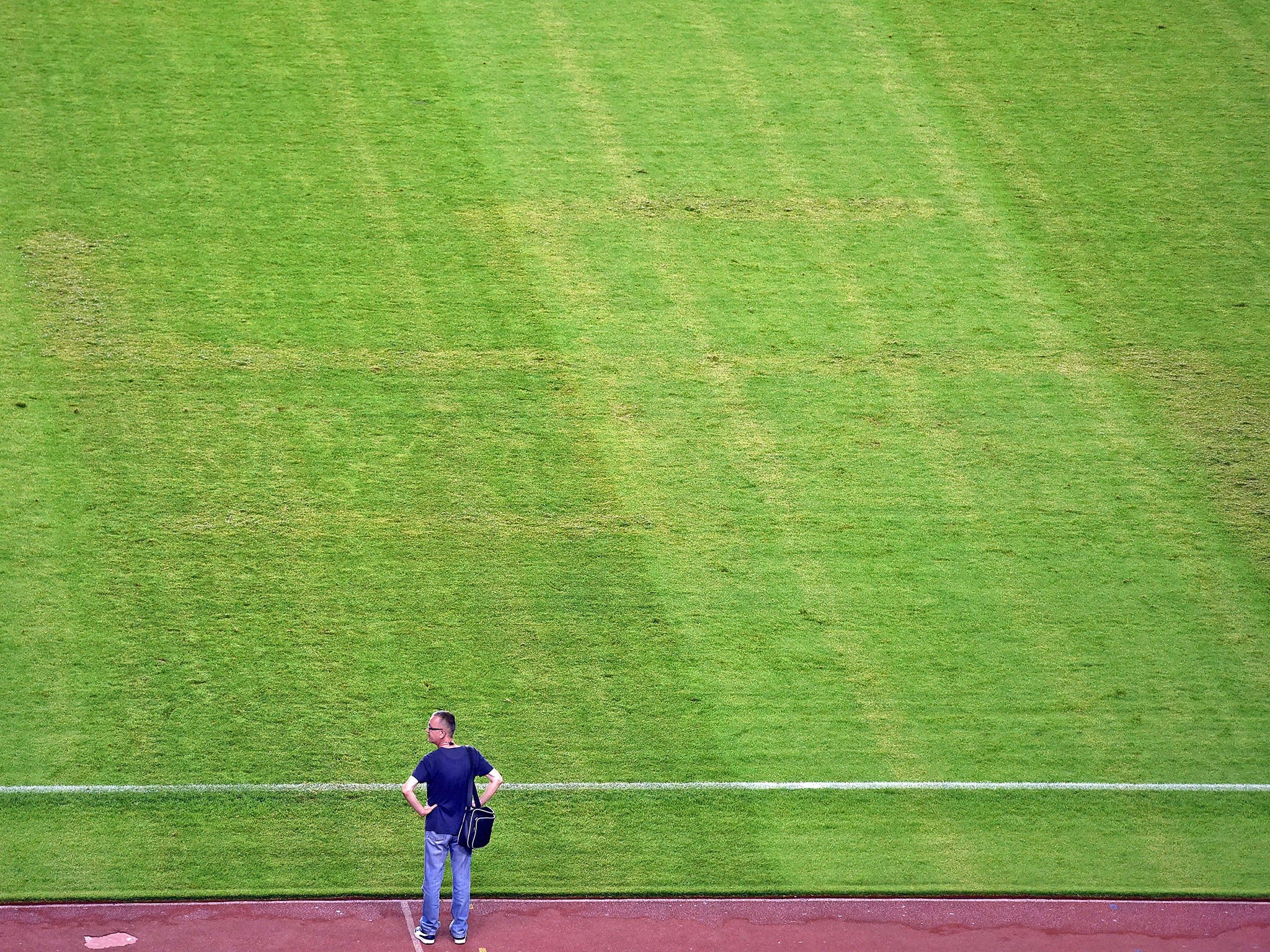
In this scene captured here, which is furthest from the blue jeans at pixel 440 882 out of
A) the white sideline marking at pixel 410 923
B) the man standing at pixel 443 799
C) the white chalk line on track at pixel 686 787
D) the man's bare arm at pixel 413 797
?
the white chalk line on track at pixel 686 787

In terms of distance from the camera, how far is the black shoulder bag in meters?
9.62

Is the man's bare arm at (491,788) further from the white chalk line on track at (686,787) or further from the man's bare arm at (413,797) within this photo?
the white chalk line on track at (686,787)

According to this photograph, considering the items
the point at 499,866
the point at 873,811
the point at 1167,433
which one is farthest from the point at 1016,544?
the point at 499,866

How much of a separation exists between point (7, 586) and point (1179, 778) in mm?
10026

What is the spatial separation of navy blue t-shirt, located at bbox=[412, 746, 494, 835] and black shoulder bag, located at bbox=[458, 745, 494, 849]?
2 centimetres

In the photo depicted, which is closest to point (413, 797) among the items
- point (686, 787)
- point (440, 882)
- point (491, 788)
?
point (491, 788)

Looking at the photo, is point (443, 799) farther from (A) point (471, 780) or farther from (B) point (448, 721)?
(B) point (448, 721)

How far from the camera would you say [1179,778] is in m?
11.8

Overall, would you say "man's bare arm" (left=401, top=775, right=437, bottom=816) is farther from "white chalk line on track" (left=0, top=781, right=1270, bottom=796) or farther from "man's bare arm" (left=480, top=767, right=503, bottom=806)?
"white chalk line on track" (left=0, top=781, right=1270, bottom=796)

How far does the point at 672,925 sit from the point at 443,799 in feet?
6.38

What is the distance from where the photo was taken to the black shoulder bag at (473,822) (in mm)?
9625

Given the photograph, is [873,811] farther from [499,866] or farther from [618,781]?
[499,866]

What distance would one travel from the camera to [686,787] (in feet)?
37.8

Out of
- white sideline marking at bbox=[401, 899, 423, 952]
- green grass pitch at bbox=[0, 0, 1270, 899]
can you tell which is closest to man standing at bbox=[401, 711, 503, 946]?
white sideline marking at bbox=[401, 899, 423, 952]
